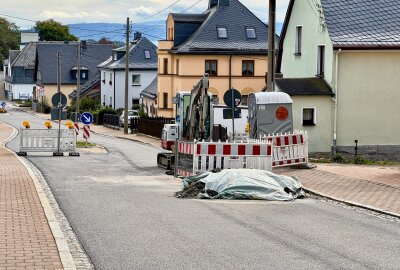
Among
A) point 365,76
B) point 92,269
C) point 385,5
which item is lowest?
point 92,269

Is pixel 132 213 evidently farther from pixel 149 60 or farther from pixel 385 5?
pixel 149 60

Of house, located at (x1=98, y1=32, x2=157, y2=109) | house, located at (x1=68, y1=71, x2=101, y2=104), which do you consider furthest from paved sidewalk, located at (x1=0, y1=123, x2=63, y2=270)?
house, located at (x1=68, y1=71, x2=101, y2=104)

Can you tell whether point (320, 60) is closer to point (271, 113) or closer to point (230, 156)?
point (271, 113)

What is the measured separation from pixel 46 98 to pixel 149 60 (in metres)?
23.1

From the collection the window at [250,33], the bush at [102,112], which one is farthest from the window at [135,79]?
the window at [250,33]

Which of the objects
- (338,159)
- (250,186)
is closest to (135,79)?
(338,159)

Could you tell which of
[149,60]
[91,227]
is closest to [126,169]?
[91,227]

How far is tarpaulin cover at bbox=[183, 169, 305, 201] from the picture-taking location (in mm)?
18406

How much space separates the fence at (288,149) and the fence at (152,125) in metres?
28.0

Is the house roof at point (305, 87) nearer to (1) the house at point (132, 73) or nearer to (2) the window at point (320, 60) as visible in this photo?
(2) the window at point (320, 60)

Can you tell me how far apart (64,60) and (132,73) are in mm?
22409

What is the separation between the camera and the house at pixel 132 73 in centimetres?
9088

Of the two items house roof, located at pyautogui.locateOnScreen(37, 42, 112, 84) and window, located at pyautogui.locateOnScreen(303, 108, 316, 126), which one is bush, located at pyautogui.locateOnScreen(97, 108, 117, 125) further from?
window, located at pyautogui.locateOnScreen(303, 108, 316, 126)

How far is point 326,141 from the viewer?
36.6 meters
